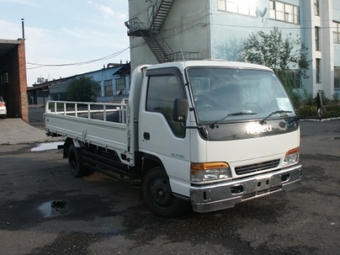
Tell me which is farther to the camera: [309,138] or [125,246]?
[309,138]

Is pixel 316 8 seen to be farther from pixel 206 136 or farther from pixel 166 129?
pixel 206 136

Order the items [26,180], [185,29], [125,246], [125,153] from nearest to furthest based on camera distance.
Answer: [125,246] < [125,153] < [26,180] < [185,29]

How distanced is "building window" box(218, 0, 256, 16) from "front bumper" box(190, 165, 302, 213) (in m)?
21.7

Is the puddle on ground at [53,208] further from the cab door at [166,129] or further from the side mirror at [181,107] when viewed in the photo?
the side mirror at [181,107]

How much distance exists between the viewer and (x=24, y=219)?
533 cm

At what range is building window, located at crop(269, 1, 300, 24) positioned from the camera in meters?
27.9

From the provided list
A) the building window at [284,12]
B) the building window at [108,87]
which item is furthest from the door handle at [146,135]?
the building window at [108,87]

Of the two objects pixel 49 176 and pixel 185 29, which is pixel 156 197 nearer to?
pixel 49 176

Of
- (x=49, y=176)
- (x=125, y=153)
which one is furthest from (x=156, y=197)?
(x=49, y=176)

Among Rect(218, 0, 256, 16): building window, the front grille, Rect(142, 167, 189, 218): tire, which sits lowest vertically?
Rect(142, 167, 189, 218): tire

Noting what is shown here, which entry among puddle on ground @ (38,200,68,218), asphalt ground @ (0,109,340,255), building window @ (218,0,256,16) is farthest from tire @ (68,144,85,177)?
building window @ (218,0,256,16)

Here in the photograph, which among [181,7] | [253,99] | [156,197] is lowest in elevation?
[156,197]

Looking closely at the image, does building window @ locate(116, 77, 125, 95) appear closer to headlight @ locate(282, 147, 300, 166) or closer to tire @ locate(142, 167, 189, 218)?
tire @ locate(142, 167, 189, 218)

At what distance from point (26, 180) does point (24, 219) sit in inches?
116
